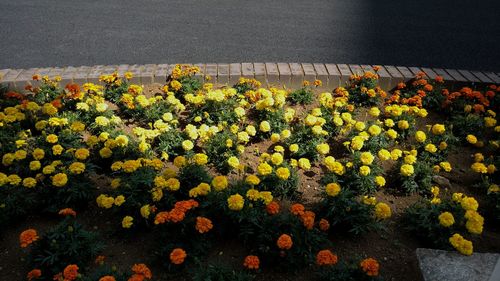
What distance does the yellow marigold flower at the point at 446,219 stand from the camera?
288 cm

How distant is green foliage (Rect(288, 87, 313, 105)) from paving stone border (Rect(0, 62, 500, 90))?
0.23 m

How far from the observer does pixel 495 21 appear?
7.37 m

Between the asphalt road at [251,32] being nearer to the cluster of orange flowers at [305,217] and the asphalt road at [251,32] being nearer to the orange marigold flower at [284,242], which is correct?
the cluster of orange flowers at [305,217]

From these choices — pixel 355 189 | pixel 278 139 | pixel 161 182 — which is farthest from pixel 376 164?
pixel 161 182

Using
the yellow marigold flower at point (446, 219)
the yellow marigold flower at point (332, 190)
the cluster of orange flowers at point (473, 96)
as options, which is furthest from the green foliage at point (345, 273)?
the cluster of orange flowers at point (473, 96)

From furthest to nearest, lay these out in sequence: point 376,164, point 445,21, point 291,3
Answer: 1. point 291,3
2. point 445,21
3. point 376,164

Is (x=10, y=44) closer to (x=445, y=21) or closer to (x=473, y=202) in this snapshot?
(x=473, y=202)

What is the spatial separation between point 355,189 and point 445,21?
5.05 metres

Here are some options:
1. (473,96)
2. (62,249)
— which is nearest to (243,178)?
(62,249)

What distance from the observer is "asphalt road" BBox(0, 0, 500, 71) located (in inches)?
229

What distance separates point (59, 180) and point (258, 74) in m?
2.53

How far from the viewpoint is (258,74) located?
4.91 metres

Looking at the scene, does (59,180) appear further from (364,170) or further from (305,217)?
(364,170)

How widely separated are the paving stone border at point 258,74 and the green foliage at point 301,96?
0.23m
